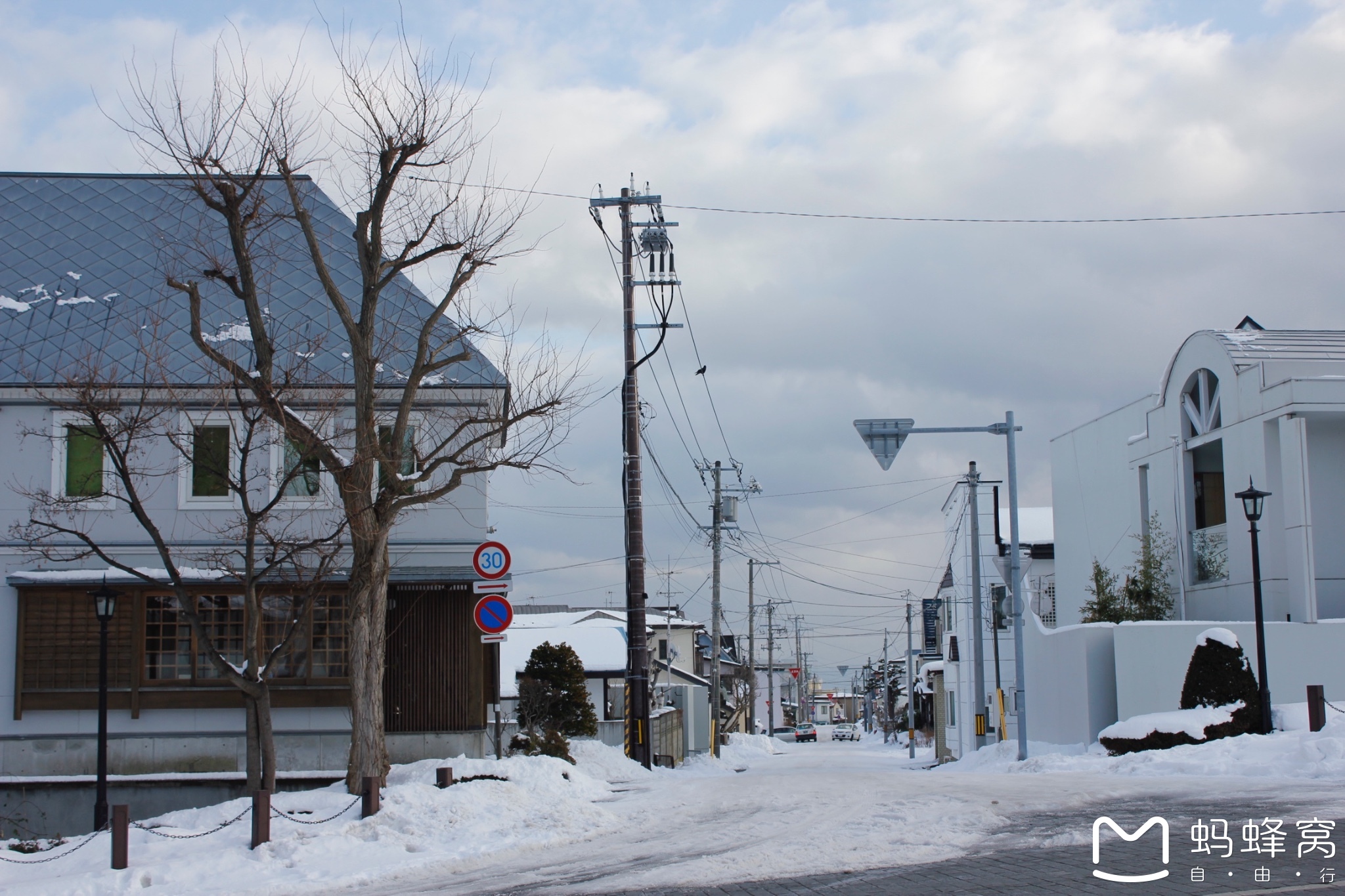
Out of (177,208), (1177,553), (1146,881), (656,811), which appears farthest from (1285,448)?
(177,208)

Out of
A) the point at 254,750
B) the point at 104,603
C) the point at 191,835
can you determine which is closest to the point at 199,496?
the point at 104,603

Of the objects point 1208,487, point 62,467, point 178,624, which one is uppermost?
point 1208,487

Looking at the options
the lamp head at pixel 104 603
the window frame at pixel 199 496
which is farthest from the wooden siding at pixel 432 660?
the lamp head at pixel 104 603

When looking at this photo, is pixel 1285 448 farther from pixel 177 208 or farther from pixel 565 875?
pixel 177 208

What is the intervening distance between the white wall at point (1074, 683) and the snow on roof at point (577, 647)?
15.2 metres

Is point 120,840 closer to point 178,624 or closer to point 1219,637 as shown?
point 178,624

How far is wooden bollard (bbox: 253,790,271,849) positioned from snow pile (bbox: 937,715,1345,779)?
1234cm

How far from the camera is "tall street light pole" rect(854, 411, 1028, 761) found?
2464 cm

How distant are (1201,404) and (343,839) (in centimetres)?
2365

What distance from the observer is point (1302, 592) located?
23812 mm

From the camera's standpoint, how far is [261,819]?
11.8m

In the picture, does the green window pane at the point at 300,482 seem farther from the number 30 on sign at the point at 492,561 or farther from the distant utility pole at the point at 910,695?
the distant utility pole at the point at 910,695

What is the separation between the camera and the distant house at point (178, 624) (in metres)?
Result: 18.3

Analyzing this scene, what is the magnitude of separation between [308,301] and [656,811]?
11.6m
